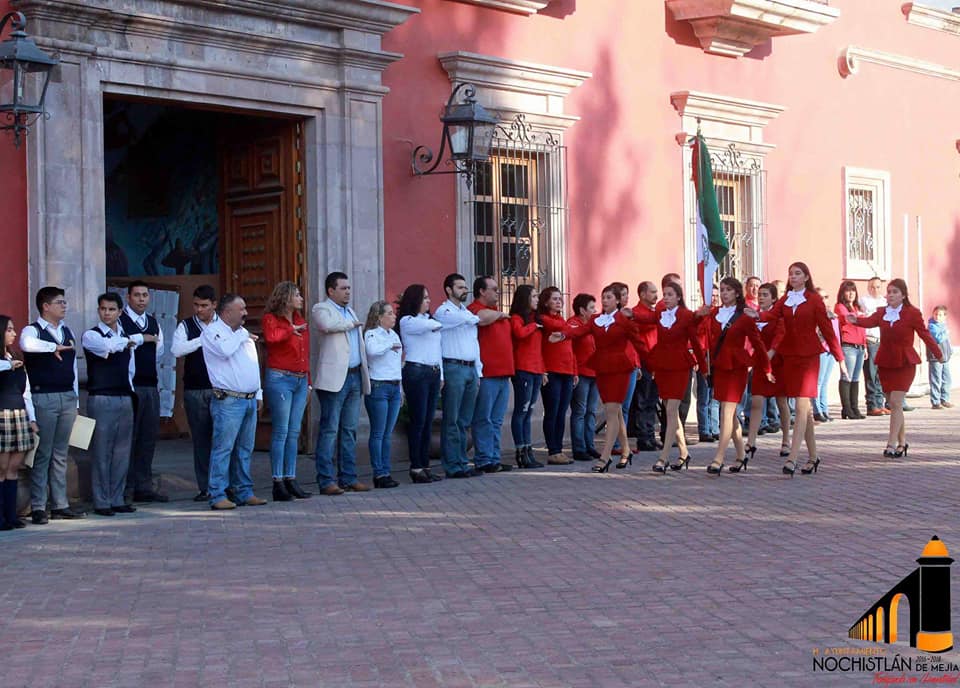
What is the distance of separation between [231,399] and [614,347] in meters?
3.63

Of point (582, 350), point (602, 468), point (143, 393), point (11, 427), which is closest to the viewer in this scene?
point (11, 427)

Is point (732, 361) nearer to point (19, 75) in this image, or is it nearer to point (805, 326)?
point (805, 326)

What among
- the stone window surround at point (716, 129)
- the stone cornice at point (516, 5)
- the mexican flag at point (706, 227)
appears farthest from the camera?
the stone window surround at point (716, 129)

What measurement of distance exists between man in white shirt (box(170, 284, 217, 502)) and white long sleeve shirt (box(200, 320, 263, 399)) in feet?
0.66

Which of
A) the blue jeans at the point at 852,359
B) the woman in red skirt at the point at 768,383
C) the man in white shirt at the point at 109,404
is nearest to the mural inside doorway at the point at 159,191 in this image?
the man in white shirt at the point at 109,404

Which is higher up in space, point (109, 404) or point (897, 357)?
point (897, 357)

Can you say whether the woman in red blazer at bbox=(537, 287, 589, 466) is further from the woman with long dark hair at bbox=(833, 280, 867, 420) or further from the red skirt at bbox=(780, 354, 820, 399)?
the woman with long dark hair at bbox=(833, 280, 867, 420)

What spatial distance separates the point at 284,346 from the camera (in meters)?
11.7

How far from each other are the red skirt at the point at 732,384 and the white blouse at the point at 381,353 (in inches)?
109

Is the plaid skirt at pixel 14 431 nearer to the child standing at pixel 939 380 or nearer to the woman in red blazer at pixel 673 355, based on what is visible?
the woman in red blazer at pixel 673 355

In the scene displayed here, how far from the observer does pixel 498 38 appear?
1545cm

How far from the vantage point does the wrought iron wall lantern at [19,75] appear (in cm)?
1062

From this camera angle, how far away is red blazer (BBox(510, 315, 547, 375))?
44.9ft

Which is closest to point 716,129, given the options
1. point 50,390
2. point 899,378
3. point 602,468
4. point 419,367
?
point 899,378
